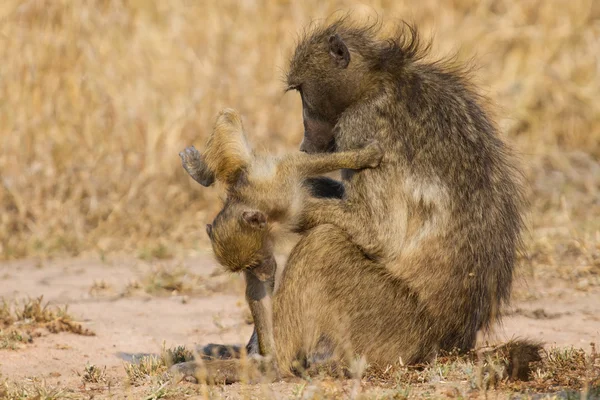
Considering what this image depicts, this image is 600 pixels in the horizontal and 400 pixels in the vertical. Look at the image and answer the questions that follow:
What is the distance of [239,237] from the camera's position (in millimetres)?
3900

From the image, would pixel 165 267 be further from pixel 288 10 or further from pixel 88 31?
pixel 288 10

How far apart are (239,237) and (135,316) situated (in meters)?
1.94

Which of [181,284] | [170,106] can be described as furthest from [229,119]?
[170,106]

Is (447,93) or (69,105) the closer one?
(447,93)

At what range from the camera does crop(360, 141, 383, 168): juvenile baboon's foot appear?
13.0 feet

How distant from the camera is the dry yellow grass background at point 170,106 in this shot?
7398mm

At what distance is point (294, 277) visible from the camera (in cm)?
397

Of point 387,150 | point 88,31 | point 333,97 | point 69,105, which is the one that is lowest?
point 387,150

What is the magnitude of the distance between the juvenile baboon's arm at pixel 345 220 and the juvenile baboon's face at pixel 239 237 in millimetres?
203

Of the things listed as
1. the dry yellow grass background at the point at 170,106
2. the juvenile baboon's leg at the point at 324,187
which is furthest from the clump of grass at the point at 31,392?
the dry yellow grass background at the point at 170,106

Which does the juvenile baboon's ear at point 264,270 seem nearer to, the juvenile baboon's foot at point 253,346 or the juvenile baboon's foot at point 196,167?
the juvenile baboon's foot at point 253,346

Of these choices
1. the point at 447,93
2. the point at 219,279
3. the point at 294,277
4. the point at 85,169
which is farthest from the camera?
the point at 85,169

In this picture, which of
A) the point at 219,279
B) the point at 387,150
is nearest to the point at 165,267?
the point at 219,279

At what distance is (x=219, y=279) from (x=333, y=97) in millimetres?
2293
